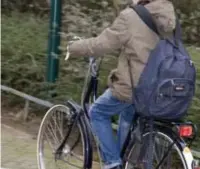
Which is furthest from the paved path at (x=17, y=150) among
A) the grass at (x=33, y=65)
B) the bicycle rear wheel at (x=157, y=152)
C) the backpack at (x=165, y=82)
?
the backpack at (x=165, y=82)

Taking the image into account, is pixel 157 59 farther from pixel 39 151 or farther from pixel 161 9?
pixel 39 151

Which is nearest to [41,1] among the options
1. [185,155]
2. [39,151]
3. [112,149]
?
[39,151]

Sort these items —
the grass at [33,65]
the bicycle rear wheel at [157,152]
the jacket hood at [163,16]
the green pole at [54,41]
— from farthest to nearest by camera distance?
the green pole at [54,41], the grass at [33,65], the bicycle rear wheel at [157,152], the jacket hood at [163,16]

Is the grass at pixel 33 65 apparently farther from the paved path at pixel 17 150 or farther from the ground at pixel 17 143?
the paved path at pixel 17 150

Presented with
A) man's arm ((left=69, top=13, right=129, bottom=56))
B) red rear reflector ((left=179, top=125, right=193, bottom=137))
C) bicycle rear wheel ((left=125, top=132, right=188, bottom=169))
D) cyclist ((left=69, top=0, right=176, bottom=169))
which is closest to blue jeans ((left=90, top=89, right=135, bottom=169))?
cyclist ((left=69, top=0, right=176, bottom=169))

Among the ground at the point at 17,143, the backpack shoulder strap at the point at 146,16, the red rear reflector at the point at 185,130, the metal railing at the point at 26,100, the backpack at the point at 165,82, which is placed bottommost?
the ground at the point at 17,143

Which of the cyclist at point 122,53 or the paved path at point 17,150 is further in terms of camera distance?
the paved path at point 17,150

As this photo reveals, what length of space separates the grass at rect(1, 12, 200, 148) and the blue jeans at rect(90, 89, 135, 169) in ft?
6.25

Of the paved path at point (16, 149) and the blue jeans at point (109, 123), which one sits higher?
the blue jeans at point (109, 123)

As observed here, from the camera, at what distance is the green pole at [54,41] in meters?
7.43

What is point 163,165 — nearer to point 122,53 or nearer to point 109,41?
point 122,53

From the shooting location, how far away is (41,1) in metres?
9.80

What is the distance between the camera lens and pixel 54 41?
744 centimetres

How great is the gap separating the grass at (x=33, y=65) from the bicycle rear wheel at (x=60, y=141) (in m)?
1.18
